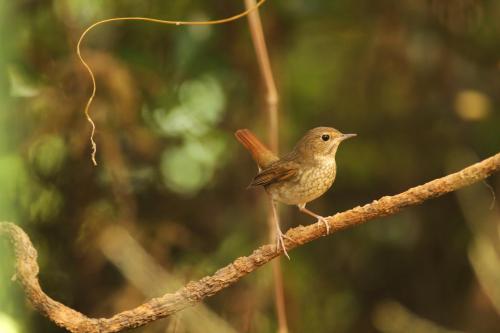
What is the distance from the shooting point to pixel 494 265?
3875 millimetres

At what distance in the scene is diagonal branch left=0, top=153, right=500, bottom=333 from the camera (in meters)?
1.46

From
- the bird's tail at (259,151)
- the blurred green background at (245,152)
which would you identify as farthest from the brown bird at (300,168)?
the blurred green background at (245,152)

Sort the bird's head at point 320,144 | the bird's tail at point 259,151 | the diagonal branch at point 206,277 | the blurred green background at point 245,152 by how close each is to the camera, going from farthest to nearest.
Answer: the blurred green background at point 245,152
the bird's head at point 320,144
the bird's tail at point 259,151
the diagonal branch at point 206,277

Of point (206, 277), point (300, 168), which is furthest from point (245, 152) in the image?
point (206, 277)

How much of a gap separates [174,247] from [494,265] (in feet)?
5.63

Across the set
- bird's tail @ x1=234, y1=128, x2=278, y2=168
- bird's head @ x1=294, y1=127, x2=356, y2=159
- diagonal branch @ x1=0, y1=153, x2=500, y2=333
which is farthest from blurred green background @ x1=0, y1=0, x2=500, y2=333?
diagonal branch @ x1=0, y1=153, x2=500, y2=333

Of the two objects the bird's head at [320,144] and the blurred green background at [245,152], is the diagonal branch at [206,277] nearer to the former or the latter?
the bird's head at [320,144]

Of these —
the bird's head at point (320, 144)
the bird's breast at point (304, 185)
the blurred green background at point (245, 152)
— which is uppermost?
the blurred green background at point (245, 152)

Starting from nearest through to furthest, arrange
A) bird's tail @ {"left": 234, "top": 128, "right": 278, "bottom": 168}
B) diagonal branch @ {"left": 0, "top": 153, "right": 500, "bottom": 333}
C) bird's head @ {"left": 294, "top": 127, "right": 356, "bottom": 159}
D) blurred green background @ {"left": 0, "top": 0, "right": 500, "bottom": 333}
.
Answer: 1. diagonal branch @ {"left": 0, "top": 153, "right": 500, "bottom": 333}
2. bird's tail @ {"left": 234, "top": 128, "right": 278, "bottom": 168}
3. bird's head @ {"left": 294, "top": 127, "right": 356, "bottom": 159}
4. blurred green background @ {"left": 0, "top": 0, "right": 500, "bottom": 333}

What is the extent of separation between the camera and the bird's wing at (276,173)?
246cm

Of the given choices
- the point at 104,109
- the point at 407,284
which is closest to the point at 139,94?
the point at 104,109

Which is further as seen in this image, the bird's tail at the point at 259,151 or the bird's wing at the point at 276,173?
the bird's wing at the point at 276,173

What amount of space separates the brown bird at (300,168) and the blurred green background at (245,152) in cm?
126

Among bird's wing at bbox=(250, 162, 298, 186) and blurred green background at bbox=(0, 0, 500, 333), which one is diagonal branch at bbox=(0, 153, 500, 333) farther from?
blurred green background at bbox=(0, 0, 500, 333)
